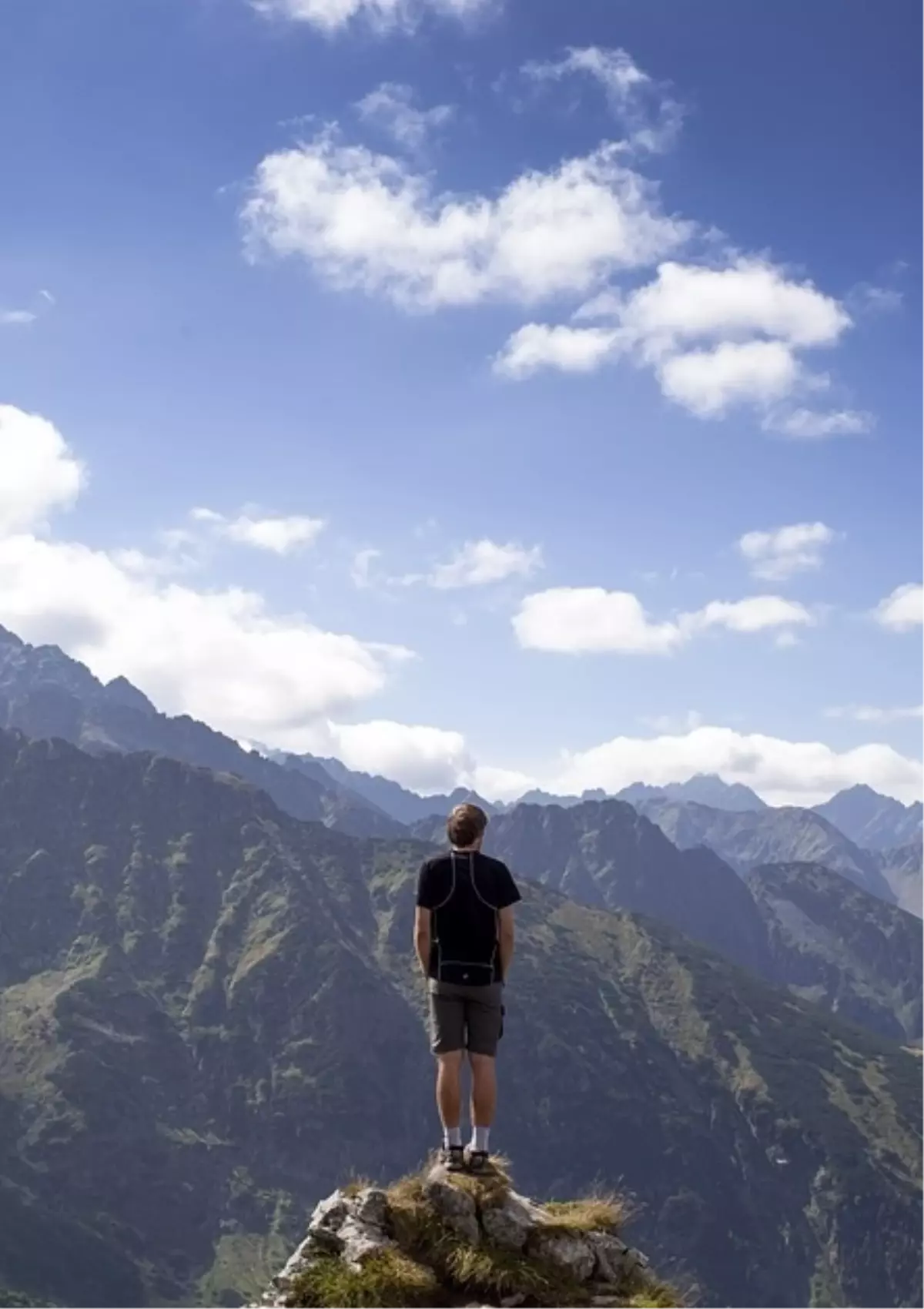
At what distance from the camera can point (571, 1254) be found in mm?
15102

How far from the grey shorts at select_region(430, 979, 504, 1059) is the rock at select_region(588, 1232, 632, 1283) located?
2905mm

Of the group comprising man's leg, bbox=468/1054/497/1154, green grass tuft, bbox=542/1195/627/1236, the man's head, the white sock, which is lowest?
green grass tuft, bbox=542/1195/627/1236

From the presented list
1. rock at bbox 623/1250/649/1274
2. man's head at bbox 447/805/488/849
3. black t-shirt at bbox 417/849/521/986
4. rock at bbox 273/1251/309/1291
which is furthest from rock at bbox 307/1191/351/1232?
man's head at bbox 447/805/488/849

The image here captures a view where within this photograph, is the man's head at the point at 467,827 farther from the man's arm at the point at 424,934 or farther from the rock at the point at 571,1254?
the rock at the point at 571,1254

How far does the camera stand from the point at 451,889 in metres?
16.3

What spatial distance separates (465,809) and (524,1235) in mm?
5983

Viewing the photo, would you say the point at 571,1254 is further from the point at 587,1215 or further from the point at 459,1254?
the point at 459,1254

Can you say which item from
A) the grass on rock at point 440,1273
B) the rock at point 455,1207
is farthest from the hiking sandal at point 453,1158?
the rock at point 455,1207

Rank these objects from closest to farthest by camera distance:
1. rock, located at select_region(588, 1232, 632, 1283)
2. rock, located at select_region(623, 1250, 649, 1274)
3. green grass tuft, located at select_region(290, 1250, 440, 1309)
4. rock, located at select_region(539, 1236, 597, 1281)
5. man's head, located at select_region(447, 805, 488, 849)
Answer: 1. green grass tuft, located at select_region(290, 1250, 440, 1309)
2. rock, located at select_region(539, 1236, 597, 1281)
3. rock, located at select_region(588, 1232, 632, 1283)
4. rock, located at select_region(623, 1250, 649, 1274)
5. man's head, located at select_region(447, 805, 488, 849)

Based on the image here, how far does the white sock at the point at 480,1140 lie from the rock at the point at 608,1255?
76.6 inches

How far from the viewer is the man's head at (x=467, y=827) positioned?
53.0ft

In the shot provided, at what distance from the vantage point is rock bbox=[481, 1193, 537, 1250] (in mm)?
15062

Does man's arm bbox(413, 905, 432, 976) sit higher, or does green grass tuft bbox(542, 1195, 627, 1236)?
man's arm bbox(413, 905, 432, 976)

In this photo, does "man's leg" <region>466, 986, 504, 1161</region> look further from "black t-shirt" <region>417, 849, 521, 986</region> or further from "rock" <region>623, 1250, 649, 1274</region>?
"rock" <region>623, 1250, 649, 1274</region>
